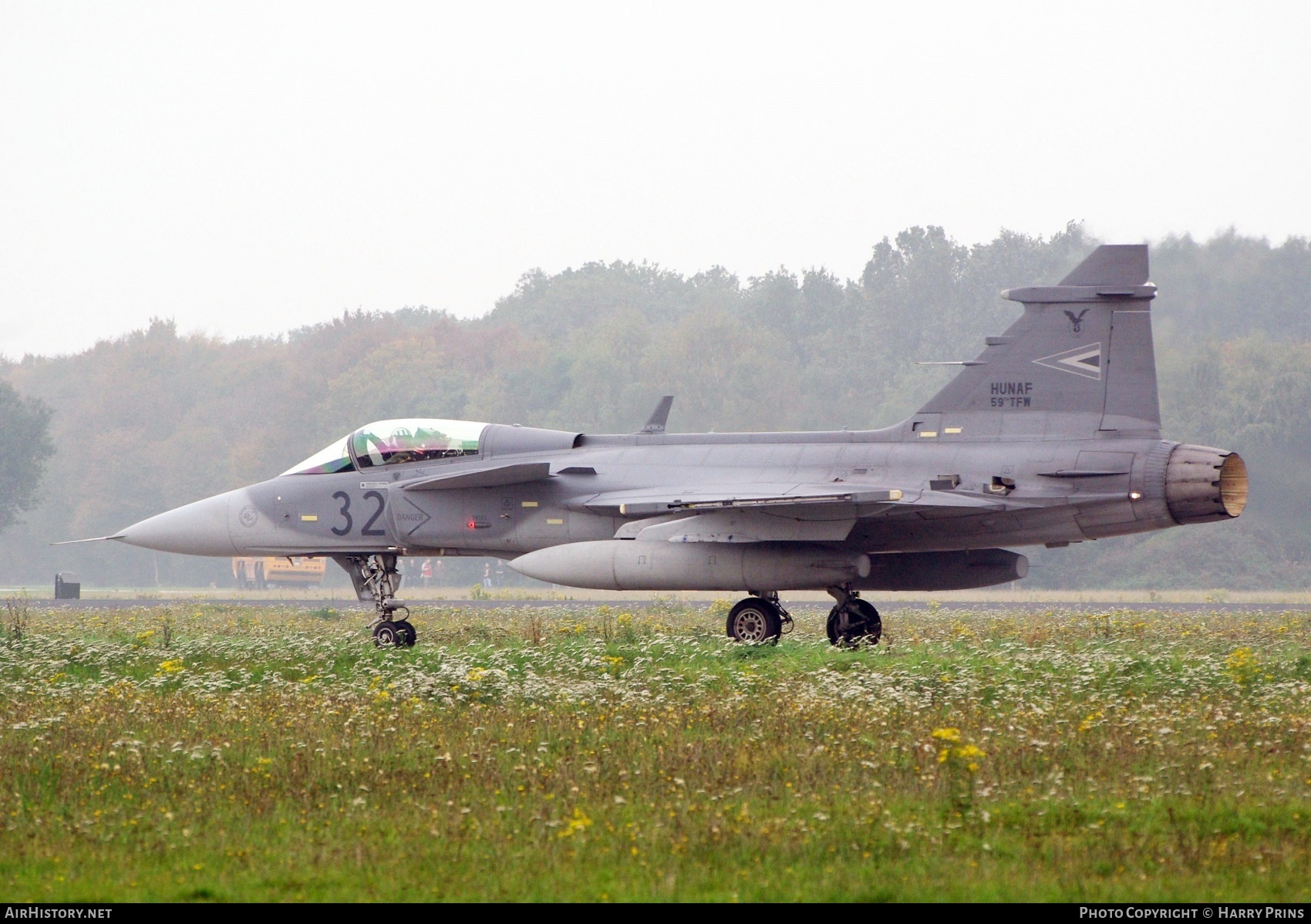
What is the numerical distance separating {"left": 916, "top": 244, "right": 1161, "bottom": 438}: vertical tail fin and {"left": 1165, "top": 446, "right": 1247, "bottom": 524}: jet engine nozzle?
556mm

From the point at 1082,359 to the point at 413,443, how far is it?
828cm

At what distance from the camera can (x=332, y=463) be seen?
56.6ft

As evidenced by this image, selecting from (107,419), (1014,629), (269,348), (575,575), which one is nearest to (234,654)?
(575,575)

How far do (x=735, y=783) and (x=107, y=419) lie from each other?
8101 cm

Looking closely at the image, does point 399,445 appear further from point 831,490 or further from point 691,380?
point 691,380

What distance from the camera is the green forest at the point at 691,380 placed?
38.2 metres

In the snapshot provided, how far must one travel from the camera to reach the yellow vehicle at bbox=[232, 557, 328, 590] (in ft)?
186

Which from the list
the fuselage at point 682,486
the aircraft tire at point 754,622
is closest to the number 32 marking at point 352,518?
the fuselage at point 682,486

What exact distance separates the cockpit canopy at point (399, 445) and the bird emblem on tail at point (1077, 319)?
291 inches

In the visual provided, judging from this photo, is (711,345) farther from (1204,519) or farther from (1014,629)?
(1204,519)

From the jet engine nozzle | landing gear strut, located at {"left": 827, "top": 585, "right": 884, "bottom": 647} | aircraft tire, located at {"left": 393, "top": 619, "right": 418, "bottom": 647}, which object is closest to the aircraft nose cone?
aircraft tire, located at {"left": 393, "top": 619, "right": 418, "bottom": 647}

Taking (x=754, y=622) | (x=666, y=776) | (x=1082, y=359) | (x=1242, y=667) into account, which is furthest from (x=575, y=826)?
(x=1082, y=359)

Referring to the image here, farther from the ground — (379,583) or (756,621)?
(379,583)
